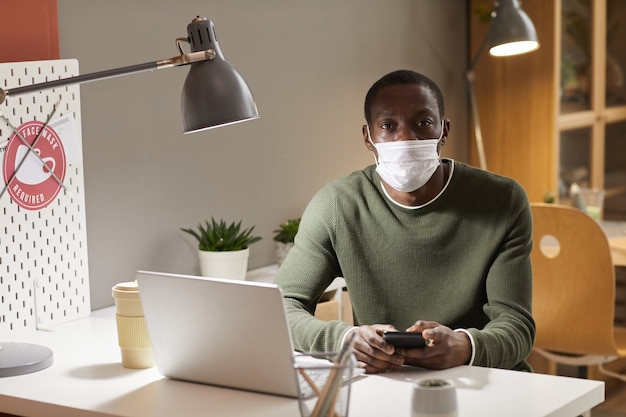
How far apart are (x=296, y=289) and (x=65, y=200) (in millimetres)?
539

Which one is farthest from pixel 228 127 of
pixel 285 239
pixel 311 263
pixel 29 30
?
pixel 311 263

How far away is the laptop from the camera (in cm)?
143

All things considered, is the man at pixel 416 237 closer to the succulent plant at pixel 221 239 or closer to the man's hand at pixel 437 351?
the man's hand at pixel 437 351

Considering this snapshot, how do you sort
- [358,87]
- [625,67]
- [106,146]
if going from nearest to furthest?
[106,146] → [358,87] → [625,67]

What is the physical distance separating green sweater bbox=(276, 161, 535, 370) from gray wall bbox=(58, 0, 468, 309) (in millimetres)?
593

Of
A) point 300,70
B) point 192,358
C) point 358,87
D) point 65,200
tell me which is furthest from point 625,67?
point 192,358

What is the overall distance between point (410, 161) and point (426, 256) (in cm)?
19

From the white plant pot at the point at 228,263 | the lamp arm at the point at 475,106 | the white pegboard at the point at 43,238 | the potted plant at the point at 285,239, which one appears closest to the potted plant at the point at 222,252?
the white plant pot at the point at 228,263

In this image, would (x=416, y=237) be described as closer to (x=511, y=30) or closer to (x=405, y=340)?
(x=405, y=340)

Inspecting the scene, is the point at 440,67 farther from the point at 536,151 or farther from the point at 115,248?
the point at 115,248

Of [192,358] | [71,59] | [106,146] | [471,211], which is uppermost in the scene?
[71,59]

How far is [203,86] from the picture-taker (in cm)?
162

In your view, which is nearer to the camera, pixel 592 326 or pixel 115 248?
pixel 115 248

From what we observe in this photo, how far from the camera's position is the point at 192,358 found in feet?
5.09
